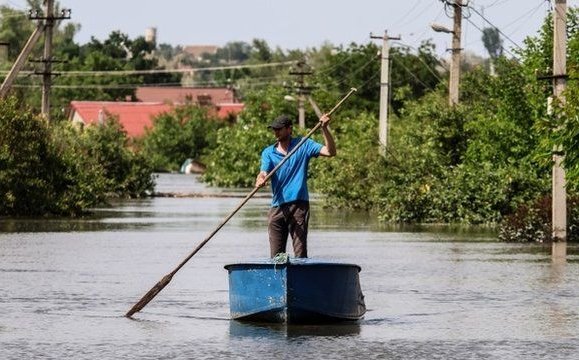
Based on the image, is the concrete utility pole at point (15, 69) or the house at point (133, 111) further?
the house at point (133, 111)

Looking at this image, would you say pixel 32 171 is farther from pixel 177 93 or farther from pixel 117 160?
pixel 177 93

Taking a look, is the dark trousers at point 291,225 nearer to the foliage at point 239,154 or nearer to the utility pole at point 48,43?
the utility pole at point 48,43

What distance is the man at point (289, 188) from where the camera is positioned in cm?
1819

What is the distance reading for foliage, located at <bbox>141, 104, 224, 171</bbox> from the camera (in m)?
137

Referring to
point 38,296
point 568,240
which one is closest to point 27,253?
point 38,296

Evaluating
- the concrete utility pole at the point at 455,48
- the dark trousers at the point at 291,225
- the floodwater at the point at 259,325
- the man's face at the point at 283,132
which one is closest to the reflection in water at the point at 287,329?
the floodwater at the point at 259,325

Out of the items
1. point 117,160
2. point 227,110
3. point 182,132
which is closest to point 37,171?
point 117,160

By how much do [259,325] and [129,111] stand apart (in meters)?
137

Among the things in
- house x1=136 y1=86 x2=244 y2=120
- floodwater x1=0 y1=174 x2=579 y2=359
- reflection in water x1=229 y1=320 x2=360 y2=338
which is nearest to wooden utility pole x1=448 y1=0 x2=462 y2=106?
floodwater x1=0 y1=174 x2=579 y2=359

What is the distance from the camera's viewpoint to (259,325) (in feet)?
56.3

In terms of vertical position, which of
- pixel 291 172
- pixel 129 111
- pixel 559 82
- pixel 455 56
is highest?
pixel 129 111

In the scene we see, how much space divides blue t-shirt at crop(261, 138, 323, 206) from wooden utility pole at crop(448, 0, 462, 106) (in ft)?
107

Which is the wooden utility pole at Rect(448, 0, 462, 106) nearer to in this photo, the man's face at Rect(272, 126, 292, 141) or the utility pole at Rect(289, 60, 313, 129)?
the man's face at Rect(272, 126, 292, 141)

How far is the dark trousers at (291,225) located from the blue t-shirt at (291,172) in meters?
0.07
